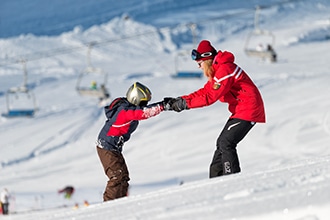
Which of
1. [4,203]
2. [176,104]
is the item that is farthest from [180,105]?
[4,203]

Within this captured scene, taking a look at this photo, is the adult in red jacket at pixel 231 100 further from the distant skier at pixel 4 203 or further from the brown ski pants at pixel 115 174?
the distant skier at pixel 4 203

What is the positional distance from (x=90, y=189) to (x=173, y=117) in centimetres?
576

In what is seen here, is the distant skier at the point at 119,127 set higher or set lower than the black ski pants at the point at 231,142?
higher

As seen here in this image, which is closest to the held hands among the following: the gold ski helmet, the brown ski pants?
the gold ski helmet

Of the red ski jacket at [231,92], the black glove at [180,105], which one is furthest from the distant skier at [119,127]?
the red ski jacket at [231,92]

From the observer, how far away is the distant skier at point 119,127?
580 centimetres

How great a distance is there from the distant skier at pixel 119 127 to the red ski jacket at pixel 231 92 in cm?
31

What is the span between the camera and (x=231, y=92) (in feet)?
19.0

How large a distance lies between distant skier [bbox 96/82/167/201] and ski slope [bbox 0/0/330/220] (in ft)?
1.17

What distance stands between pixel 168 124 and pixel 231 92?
54.7ft

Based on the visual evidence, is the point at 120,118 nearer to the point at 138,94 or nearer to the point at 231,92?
the point at 138,94

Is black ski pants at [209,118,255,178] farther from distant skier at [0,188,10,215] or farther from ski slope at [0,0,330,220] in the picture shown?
distant skier at [0,188,10,215]

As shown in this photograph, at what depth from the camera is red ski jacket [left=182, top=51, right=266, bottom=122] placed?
5.59m

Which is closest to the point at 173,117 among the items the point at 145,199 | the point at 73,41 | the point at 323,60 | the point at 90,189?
the point at 90,189
